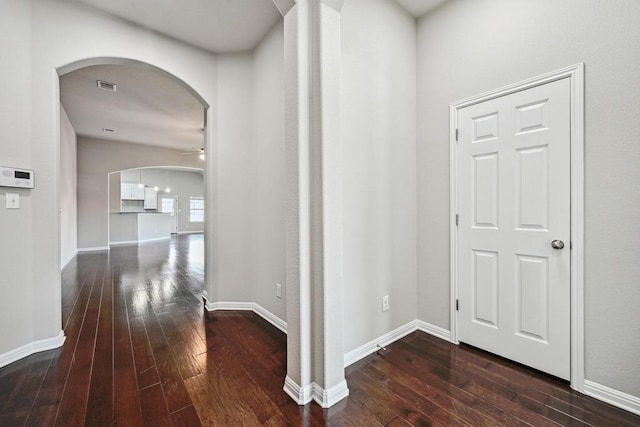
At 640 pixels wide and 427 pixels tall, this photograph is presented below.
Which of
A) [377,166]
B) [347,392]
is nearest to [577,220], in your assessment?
[377,166]

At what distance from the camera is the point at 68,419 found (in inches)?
56.8

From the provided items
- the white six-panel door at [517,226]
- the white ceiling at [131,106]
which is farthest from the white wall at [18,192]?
the white six-panel door at [517,226]

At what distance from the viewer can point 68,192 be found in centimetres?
570

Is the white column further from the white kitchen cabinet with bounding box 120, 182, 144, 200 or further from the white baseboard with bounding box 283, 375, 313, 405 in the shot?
the white kitchen cabinet with bounding box 120, 182, 144, 200

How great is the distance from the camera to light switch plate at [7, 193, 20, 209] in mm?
2020

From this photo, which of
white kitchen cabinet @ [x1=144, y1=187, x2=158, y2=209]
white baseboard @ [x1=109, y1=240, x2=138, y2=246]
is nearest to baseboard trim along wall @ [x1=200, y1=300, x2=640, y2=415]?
white baseboard @ [x1=109, y1=240, x2=138, y2=246]

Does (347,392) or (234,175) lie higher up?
(234,175)

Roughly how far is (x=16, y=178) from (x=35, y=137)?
379 mm

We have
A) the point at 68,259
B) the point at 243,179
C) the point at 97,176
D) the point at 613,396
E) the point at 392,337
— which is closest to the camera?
the point at 613,396

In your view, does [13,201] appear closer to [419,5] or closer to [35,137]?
[35,137]

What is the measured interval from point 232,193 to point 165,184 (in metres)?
11.2

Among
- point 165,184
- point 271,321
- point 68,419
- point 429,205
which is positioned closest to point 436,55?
point 429,205

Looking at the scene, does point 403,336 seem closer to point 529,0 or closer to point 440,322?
point 440,322

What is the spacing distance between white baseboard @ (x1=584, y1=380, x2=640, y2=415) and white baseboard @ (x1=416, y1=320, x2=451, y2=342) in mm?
887
